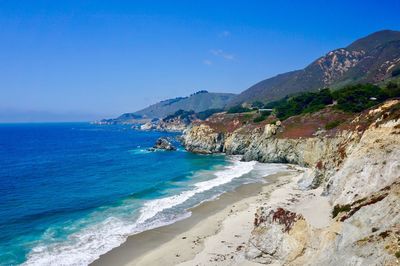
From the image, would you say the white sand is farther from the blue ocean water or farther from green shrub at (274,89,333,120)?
green shrub at (274,89,333,120)

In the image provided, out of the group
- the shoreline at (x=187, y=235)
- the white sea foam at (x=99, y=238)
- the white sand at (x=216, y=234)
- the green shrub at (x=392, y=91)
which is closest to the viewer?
the white sand at (x=216, y=234)

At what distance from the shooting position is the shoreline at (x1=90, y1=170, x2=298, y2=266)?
92.3ft

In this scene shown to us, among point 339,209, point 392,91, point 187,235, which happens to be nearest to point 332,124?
point 392,91

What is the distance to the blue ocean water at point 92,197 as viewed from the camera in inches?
1213

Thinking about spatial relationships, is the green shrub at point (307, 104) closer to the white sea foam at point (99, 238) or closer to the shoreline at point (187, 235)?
the shoreline at point (187, 235)

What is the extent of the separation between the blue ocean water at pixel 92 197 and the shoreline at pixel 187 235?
4.15 feet

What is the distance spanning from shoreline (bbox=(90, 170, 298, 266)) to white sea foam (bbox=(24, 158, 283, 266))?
965 mm

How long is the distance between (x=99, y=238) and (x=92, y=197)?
616 inches

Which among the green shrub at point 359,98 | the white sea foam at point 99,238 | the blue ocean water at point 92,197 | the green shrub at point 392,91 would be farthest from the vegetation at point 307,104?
the white sea foam at point 99,238

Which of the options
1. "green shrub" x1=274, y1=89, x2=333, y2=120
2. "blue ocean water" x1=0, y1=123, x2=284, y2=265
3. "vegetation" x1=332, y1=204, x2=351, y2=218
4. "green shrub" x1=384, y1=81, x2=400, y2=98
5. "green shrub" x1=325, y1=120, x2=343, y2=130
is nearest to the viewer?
"vegetation" x1=332, y1=204, x2=351, y2=218

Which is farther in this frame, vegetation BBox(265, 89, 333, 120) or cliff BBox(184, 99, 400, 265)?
vegetation BBox(265, 89, 333, 120)

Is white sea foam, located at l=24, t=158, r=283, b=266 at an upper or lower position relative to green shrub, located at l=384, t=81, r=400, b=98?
lower

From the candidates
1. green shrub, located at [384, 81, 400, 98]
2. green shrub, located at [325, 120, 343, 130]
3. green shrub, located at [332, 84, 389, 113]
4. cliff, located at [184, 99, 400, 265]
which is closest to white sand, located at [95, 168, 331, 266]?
cliff, located at [184, 99, 400, 265]

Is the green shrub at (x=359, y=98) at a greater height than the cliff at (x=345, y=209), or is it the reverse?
the green shrub at (x=359, y=98)
